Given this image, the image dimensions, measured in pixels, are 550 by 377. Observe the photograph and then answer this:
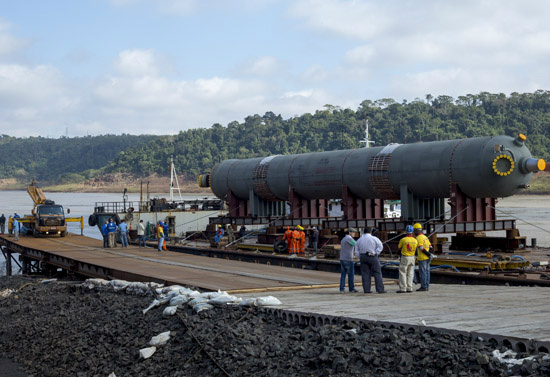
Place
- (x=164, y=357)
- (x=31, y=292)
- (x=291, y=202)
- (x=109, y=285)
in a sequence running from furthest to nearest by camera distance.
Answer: (x=291, y=202)
(x=31, y=292)
(x=109, y=285)
(x=164, y=357)

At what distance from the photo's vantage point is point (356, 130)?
527 feet

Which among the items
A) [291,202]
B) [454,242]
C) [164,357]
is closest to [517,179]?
[454,242]

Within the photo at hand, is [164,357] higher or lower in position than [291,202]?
lower

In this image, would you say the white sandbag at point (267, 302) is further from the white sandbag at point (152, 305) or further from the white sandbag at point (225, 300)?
the white sandbag at point (152, 305)

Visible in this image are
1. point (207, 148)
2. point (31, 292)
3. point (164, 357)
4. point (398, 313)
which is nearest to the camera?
point (398, 313)

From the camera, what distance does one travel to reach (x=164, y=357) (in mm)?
13648

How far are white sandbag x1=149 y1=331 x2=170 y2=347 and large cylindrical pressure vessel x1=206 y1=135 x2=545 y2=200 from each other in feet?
54.5

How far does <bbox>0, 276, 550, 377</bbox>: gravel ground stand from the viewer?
9602mm

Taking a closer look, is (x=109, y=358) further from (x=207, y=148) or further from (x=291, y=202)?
(x=207, y=148)

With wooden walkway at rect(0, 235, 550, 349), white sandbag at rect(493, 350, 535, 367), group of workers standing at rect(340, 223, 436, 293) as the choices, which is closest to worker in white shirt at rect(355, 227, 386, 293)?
group of workers standing at rect(340, 223, 436, 293)

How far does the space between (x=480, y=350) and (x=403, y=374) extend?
44.3 inches

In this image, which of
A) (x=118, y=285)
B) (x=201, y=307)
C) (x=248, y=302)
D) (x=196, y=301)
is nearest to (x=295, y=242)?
(x=118, y=285)

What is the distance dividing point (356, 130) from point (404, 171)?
13275 cm

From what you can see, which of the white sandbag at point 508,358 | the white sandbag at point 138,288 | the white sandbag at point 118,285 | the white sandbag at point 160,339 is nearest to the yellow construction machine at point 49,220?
the white sandbag at point 118,285
